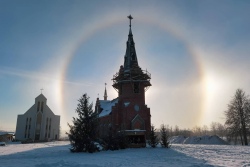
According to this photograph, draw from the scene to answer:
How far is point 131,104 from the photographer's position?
3856cm

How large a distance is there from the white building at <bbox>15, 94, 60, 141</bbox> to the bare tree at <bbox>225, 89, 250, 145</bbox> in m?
50.0

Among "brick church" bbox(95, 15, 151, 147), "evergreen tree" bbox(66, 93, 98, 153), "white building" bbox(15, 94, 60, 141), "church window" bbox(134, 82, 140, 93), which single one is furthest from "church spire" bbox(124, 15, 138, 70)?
"white building" bbox(15, 94, 60, 141)

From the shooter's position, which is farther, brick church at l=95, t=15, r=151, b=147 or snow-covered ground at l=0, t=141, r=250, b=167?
brick church at l=95, t=15, r=151, b=147

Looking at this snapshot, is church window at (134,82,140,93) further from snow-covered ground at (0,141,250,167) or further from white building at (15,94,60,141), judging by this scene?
white building at (15,94,60,141)

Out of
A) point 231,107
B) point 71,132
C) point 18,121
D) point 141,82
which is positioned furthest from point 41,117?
point 231,107

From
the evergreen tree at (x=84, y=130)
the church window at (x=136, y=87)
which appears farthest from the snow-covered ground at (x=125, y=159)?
the church window at (x=136, y=87)

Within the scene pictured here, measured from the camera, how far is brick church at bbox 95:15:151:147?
36.8 meters

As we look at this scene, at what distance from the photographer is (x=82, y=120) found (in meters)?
26.0

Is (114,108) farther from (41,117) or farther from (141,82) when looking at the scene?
(41,117)

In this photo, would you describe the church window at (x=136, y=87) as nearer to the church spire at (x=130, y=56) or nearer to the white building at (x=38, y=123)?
the church spire at (x=130, y=56)

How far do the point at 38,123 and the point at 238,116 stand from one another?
184ft

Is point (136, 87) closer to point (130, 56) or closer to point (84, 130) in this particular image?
point (130, 56)

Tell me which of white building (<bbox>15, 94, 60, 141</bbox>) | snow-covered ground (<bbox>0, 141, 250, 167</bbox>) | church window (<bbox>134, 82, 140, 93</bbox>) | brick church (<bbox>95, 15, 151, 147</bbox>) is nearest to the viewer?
snow-covered ground (<bbox>0, 141, 250, 167</bbox>)

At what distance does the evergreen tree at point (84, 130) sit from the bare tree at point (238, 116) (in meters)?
29.5
